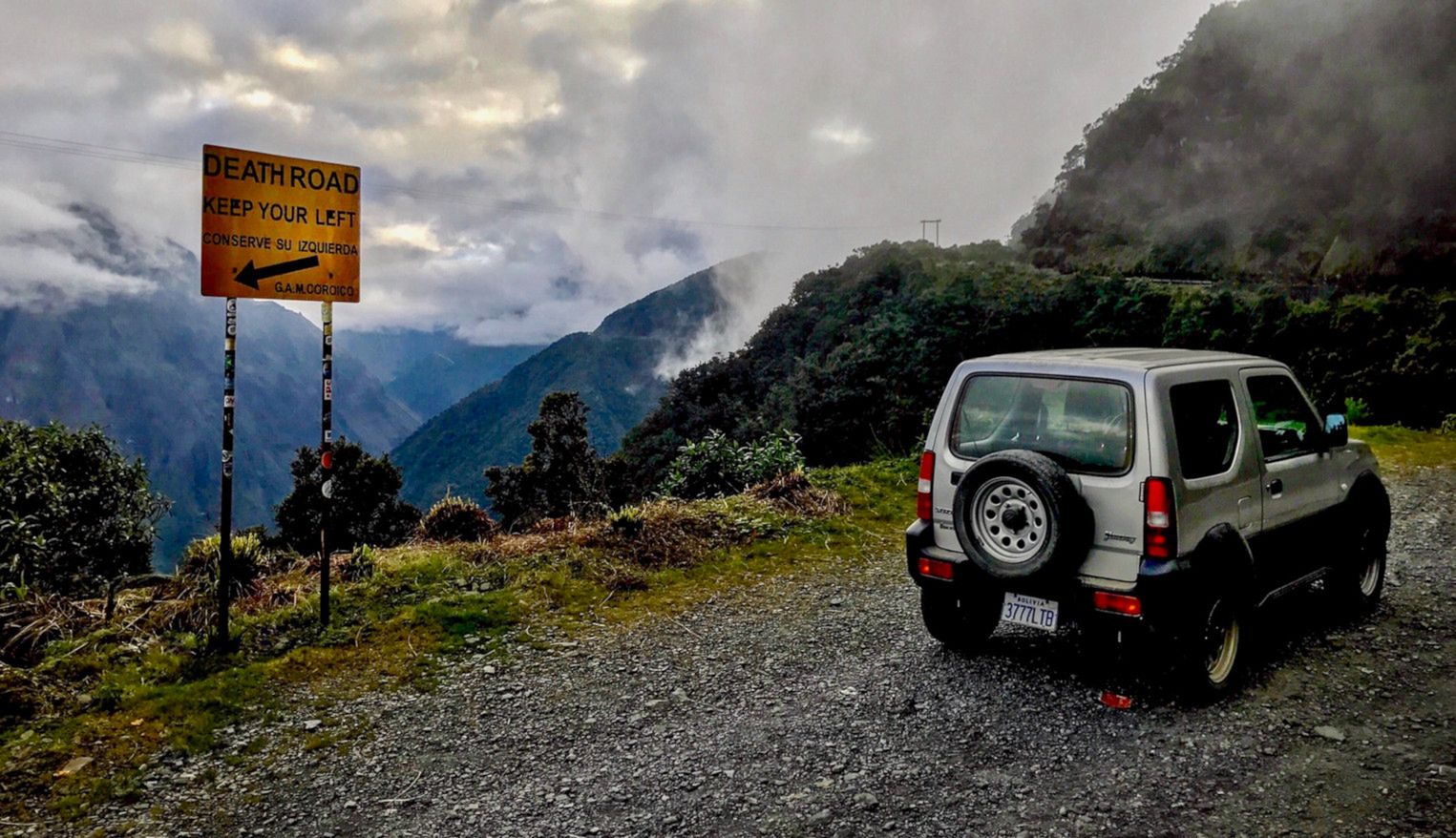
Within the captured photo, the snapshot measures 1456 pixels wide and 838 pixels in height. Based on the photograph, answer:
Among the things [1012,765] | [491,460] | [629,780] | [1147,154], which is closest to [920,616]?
[1012,765]

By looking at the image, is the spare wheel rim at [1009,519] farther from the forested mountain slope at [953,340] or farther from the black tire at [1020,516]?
the forested mountain slope at [953,340]

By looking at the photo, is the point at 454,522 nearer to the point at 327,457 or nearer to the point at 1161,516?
the point at 327,457

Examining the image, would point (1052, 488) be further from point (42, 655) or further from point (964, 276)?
point (964, 276)

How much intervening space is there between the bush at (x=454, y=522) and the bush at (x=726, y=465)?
2.82 meters

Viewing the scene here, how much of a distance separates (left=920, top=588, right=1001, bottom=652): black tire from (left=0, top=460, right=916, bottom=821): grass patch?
82.4 inches

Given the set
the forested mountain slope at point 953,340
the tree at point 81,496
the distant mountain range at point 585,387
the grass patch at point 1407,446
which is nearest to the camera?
the grass patch at point 1407,446

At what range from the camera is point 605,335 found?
582 ft

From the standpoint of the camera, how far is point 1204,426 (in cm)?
474

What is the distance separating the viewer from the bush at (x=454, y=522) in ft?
29.8

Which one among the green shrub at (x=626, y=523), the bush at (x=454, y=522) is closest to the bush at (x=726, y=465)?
the green shrub at (x=626, y=523)

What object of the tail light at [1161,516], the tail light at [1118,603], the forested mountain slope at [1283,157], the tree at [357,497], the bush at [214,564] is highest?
the forested mountain slope at [1283,157]

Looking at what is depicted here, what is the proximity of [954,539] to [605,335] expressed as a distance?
576 feet

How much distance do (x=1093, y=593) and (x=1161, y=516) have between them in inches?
21.0

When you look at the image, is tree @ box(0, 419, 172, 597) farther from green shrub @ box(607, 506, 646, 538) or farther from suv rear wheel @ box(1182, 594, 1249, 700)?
suv rear wheel @ box(1182, 594, 1249, 700)
